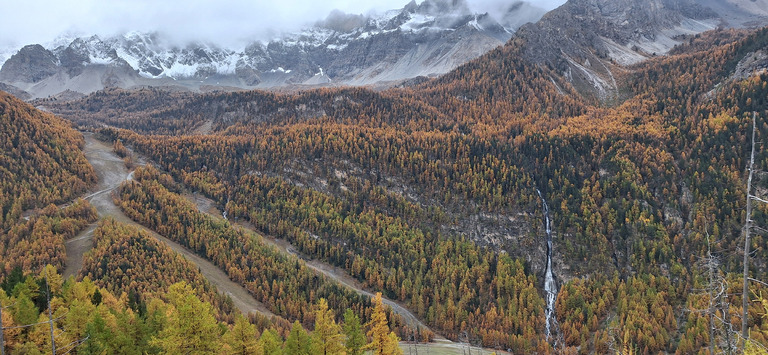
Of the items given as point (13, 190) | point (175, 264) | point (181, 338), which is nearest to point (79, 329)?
point (181, 338)

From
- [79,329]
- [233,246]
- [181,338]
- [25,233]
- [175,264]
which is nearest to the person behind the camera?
[181,338]

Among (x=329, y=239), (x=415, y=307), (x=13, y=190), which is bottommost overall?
(x=415, y=307)

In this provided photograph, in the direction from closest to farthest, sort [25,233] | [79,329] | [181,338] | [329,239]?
[181,338] < [79,329] < [25,233] < [329,239]

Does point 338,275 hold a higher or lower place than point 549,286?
higher

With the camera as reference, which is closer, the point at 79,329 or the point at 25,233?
the point at 79,329

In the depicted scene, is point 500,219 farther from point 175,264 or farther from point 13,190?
point 13,190

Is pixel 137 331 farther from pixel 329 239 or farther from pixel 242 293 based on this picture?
pixel 329 239

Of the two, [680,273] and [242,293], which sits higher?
[680,273]

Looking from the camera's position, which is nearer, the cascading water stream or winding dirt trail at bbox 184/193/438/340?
winding dirt trail at bbox 184/193/438/340

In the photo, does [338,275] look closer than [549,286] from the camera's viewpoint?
Yes

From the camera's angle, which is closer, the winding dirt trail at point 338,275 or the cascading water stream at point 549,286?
the winding dirt trail at point 338,275
